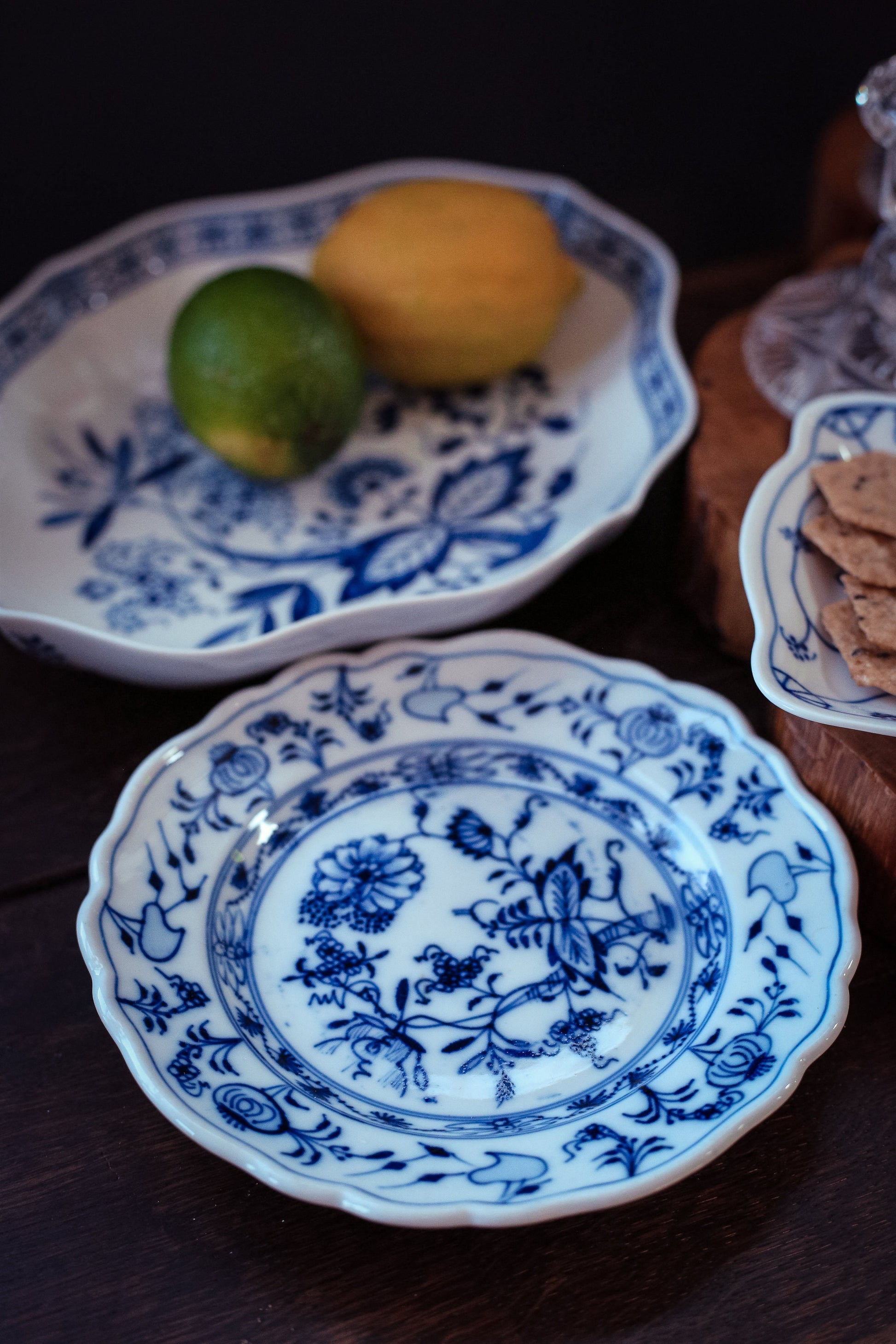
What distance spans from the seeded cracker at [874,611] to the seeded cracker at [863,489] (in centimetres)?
3

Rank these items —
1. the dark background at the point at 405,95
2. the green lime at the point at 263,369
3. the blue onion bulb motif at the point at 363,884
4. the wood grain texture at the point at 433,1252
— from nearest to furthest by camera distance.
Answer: the wood grain texture at the point at 433,1252 < the blue onion bulb motif at the point at 363,884 < the green lime at the point at 263,369 < the dark background at the point at 405,95

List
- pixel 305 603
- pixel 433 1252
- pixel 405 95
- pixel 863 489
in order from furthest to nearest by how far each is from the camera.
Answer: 1. pixel 405 95
2. pixel 305 603
3. pixel 863 489
4. pixel 433 1252

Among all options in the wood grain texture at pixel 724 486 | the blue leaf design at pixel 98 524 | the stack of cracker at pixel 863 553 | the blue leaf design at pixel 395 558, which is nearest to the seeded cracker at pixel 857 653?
the stack of cracker at pixel 863 553

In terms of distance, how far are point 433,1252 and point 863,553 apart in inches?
12.9

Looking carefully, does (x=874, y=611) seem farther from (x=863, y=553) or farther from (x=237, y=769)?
(x=237, y=769)

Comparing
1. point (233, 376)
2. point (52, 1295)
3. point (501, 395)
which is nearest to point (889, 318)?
point (501, 395)

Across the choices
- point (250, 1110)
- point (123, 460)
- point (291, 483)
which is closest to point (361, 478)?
point (291, 483)

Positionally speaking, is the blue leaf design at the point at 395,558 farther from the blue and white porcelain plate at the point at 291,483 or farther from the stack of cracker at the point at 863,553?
the stack of cracker at the point at 863,553

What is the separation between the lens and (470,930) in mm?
511

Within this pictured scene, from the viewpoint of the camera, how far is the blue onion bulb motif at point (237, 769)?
1.79ft

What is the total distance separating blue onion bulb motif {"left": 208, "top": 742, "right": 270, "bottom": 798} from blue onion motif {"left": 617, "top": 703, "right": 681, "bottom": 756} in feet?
0.55

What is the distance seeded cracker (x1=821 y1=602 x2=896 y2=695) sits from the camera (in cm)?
46

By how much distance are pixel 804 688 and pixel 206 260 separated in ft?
1.80

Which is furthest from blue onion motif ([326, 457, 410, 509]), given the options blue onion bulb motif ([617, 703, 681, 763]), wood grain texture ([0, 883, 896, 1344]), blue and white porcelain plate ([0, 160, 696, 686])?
wood grain texture ([0, 883, 896, 1344])
